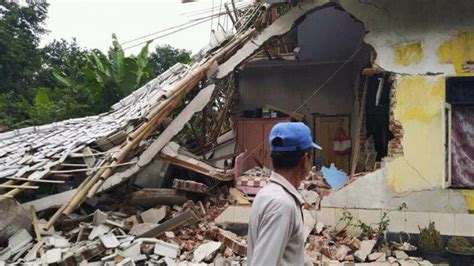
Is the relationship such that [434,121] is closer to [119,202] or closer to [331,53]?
[331,53]

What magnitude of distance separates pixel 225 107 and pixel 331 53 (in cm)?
311

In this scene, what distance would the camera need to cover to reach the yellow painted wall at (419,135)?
23.7 ft

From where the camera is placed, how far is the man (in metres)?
1.78

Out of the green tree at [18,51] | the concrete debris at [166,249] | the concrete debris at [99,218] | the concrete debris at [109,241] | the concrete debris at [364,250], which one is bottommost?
the concrete debris at [364,250]

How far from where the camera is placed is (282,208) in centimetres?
181

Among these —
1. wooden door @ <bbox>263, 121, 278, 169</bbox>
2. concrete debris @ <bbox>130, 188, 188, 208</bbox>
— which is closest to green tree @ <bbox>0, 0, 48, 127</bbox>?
wooden door @ <bbox>263, 121, 278, 169</bbox>

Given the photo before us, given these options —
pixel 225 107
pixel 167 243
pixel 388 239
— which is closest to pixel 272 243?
pixel 167 243

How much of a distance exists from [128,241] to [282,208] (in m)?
5.29

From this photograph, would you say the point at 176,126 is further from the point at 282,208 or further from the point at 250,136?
the point at 282,208

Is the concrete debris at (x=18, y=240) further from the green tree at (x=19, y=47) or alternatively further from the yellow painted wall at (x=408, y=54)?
the green tree at (x=19, y=47)

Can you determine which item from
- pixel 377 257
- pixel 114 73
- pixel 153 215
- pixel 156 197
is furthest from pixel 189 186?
pixel 114 73

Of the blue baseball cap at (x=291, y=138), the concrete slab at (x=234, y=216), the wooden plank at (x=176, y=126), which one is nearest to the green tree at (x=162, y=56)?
the wooden plank at (x=176, y=126)

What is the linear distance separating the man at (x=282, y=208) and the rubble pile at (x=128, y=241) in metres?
4.49

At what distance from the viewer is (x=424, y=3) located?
743cm
